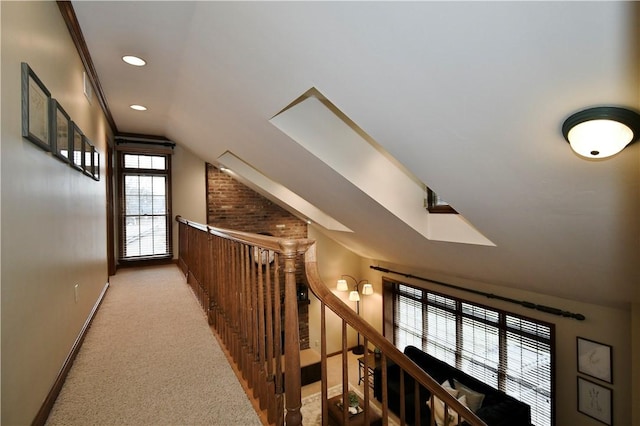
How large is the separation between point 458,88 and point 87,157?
3175mm

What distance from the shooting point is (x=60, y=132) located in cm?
206

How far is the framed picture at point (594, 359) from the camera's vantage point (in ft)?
11.6

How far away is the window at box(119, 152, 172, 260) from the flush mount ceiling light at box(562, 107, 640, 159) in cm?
655

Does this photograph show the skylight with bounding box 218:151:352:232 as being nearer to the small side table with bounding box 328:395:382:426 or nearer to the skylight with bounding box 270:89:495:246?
the skylight with bounding box 270:89:495:246

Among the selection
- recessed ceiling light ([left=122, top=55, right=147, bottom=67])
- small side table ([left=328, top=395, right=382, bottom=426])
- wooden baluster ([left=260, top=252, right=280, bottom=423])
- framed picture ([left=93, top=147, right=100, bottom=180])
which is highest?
recessed ceiling light ([left=122, top=55, right=147, bottom=67])

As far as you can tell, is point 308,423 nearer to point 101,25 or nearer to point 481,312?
point 481,312

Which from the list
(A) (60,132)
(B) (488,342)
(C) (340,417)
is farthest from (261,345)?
(B) (488,342)

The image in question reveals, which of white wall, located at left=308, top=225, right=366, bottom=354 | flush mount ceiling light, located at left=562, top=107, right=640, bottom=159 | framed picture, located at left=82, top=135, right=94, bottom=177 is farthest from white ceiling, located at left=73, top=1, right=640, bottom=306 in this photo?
white wall, located at left=308, top=225, right=366, bottom=354

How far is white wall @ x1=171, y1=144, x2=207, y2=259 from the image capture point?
658 cm

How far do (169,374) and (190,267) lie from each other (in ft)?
8.02

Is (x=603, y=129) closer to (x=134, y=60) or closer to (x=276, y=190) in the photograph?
(x=134, y=60)

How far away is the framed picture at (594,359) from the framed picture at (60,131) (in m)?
5.34

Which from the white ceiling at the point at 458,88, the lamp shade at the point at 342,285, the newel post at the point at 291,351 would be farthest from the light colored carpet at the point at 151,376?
the lamp shade at the point at 342,285

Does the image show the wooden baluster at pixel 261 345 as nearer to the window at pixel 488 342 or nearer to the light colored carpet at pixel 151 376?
the light colored carpet at pixel 151 376
